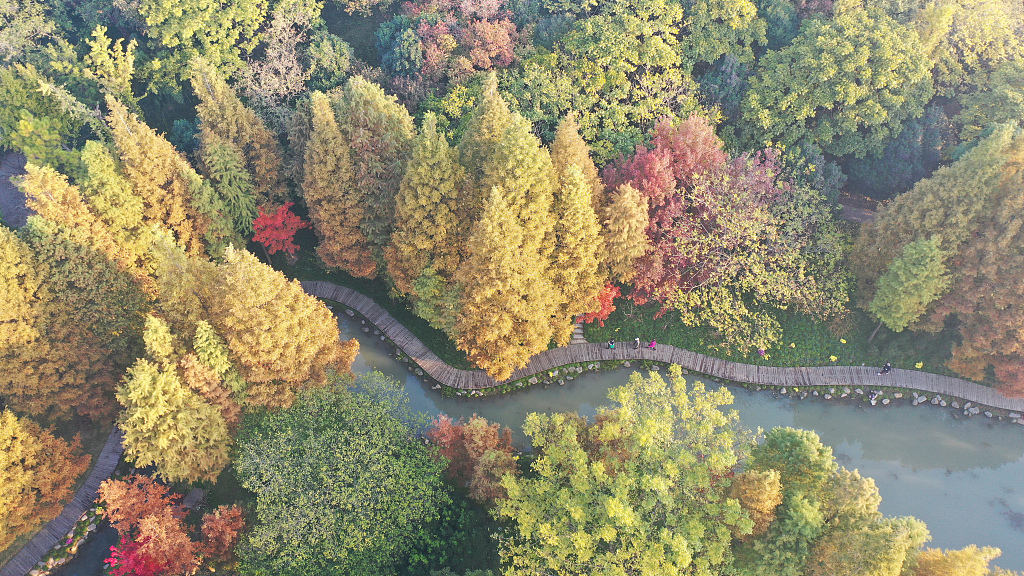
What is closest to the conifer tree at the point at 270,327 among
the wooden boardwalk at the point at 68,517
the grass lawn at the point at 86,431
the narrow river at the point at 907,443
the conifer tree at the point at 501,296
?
the conifer tree at the point at 501,296

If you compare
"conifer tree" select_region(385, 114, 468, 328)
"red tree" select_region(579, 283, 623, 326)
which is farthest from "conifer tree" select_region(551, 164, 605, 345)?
"conifer tree" select_region(385, 114, 468, 328)

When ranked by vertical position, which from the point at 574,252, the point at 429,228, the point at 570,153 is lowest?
the point at 429,228

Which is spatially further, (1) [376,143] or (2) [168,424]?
(1) [376,143]

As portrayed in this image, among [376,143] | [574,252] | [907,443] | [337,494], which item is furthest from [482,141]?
[907,443]

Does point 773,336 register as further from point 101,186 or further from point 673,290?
point 101,186

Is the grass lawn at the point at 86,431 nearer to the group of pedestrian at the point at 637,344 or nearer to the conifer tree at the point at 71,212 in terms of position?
the conifer tree at the point at 71,212

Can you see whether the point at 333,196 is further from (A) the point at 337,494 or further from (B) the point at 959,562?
(B) the point at 959,562

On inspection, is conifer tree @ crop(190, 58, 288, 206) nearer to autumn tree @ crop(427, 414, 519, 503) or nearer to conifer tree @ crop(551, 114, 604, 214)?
conifer tree @ crop(551, 114, 604, 214)
